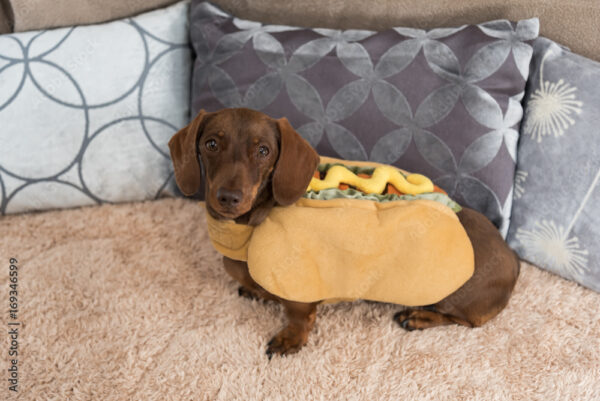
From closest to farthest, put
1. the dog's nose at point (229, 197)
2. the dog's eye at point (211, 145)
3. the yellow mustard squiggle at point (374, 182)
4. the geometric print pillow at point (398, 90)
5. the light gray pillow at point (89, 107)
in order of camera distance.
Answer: the dog's nose at point (229, 197)
the dog's eye at point (211, 145)
the yellow mustard squiggle at point (374, 182)
the geometric print pillow at point (398, 90)
the light gray pillow at point (89, 107)

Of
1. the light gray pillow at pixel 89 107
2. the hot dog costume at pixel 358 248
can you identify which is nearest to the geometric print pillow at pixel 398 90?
the light gray pillow at pixel 89 107

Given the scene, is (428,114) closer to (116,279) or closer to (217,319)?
(217,319)

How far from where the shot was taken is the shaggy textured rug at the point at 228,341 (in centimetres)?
126

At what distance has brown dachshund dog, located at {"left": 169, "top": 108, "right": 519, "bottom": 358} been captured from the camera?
1.20 metres

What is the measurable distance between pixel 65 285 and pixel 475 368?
1.45m

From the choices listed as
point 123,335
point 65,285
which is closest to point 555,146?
point 123,335

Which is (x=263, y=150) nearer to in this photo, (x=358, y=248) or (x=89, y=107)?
(x=358, y=248)

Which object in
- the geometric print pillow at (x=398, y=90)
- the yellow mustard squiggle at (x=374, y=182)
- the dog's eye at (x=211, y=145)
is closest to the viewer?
the dog's eye at (x=211, y=145)

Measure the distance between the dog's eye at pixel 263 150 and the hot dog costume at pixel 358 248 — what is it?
181 mm

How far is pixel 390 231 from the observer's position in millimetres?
1222

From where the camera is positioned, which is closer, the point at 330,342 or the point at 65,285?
the point at 330,342

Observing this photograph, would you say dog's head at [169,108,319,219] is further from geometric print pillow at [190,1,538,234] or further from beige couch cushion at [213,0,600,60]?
beige couch cushion at [213,0,600,60]

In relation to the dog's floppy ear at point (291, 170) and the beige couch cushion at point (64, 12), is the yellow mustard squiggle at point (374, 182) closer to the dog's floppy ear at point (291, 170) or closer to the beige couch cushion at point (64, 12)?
the dog's floppy ear at point (291, 170)

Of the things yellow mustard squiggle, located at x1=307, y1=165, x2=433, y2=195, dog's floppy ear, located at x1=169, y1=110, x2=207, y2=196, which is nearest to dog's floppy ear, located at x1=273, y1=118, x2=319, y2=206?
yellow mustard squiggle, located at x1=307, y1=165, x2=433, y2=195
